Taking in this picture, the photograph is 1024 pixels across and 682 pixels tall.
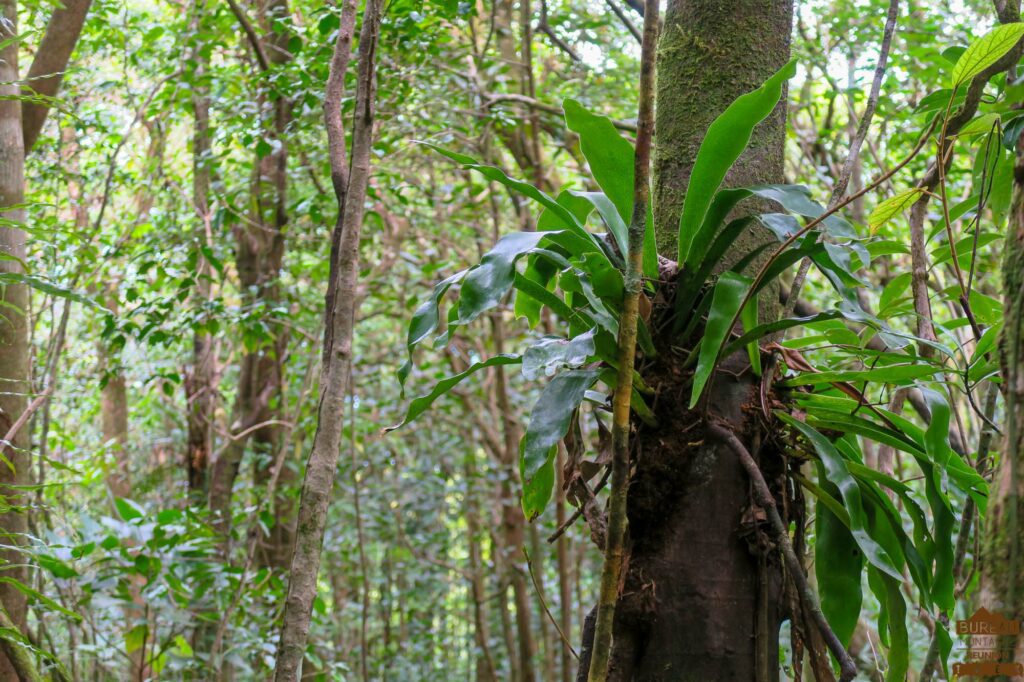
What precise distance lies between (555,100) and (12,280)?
3431 mm

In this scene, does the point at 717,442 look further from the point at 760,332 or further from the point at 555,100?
the point at 555,100

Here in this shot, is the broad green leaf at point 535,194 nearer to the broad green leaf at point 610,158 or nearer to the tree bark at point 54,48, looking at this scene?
the broad green leaf at point 610,158

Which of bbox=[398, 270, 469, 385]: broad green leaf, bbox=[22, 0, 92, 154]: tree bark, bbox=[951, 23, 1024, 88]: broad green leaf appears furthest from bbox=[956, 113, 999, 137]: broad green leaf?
bbox=[22, 0, 92, 154]: tree bark

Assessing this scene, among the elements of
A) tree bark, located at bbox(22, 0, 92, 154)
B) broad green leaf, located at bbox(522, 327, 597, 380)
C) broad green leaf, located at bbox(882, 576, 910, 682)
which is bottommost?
broad green leaf, located at bbox(882, 576, 910, 682)

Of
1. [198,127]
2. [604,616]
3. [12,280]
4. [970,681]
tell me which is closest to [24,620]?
[12,280]

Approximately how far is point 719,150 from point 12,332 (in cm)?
199

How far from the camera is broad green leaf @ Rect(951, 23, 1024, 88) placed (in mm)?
1169

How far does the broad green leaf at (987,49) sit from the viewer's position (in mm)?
1169

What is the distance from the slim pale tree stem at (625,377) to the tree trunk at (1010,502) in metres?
0.40

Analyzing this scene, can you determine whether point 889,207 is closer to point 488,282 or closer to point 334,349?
point 488,282

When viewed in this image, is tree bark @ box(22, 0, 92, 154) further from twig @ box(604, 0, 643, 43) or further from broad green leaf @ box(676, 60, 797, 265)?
broad green leaf @ box(676, 60, 797, 265)

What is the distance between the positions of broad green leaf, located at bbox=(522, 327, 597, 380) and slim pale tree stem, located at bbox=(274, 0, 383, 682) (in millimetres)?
636

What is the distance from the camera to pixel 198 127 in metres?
4.50

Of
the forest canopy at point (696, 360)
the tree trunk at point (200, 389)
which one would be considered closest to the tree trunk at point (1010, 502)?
the forest canopy at point (696, 360)
